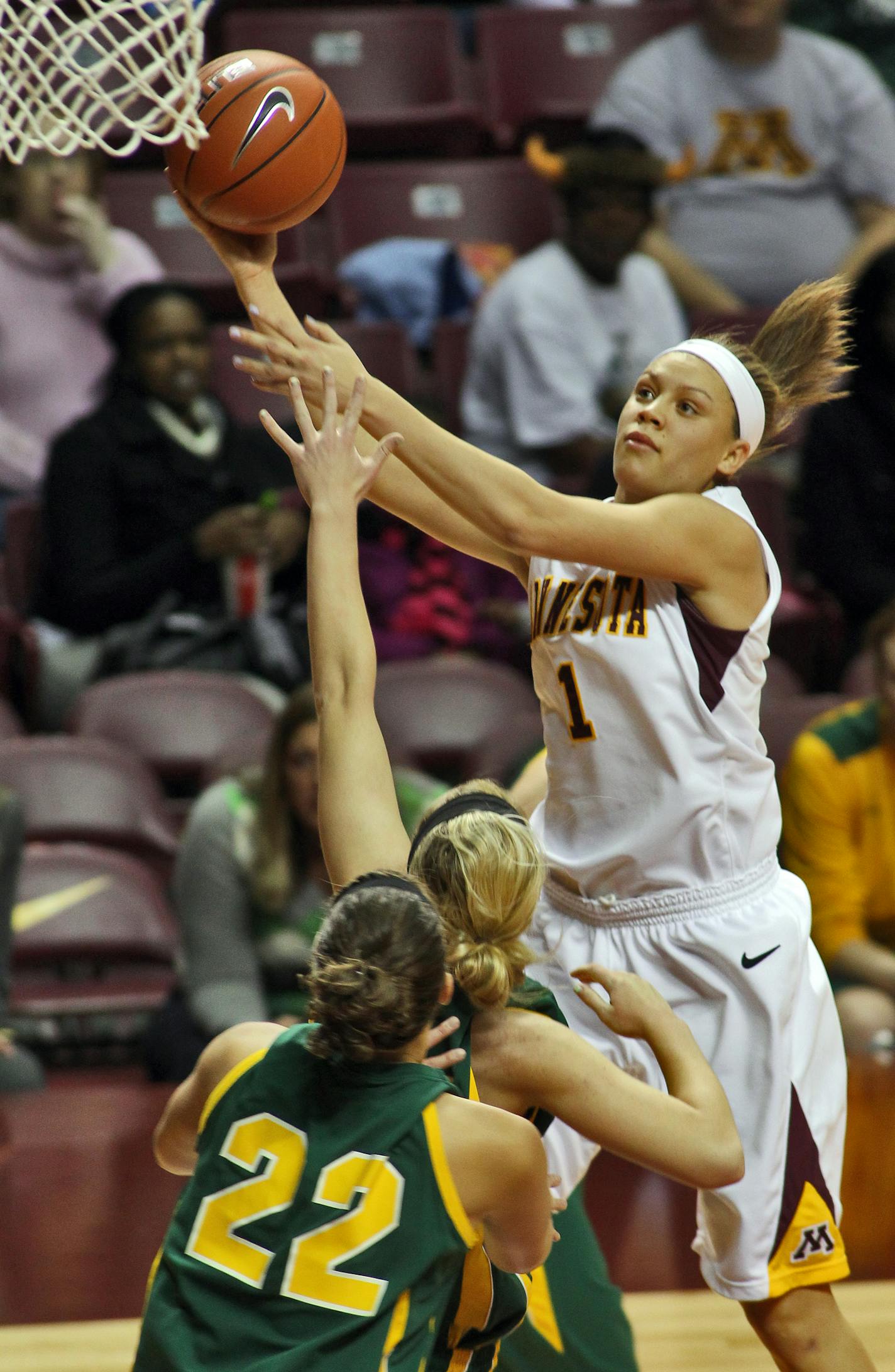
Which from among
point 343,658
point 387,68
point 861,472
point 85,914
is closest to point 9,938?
point 85,914

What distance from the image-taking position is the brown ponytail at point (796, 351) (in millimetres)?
2584

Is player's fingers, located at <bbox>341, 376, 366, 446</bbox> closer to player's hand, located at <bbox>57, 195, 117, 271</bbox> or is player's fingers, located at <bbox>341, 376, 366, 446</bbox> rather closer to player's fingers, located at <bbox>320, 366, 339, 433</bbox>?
player's fingers, located at <bbox>320, 366, 339, 433</bbox>

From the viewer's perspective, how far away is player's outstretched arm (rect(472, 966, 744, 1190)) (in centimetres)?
208

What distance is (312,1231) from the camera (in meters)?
1.85

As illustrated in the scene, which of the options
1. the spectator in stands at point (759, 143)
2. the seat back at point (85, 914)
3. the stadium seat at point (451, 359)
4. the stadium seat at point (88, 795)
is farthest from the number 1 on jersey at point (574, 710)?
the spectator in stands at point (759, 143)

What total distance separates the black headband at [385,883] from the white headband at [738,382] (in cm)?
92

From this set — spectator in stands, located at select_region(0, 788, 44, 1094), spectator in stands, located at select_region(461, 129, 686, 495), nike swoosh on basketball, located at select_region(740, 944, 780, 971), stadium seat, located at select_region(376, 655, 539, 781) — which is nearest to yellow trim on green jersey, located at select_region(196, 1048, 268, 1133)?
nike swoosh on basketball, located at select_region(740, 944, 780, 971)

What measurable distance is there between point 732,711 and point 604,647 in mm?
213

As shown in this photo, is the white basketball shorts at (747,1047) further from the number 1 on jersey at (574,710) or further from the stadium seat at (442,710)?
the stadium seat at (442,710)

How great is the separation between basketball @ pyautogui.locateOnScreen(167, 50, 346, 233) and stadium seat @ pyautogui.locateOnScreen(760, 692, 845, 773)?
273cm

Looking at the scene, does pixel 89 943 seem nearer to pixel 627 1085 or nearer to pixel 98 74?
pixel 98 74

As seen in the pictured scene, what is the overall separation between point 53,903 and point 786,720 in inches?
82.8

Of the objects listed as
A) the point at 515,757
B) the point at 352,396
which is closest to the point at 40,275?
the point at 515,757

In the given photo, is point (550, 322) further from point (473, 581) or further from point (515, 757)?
point (515, 757)
